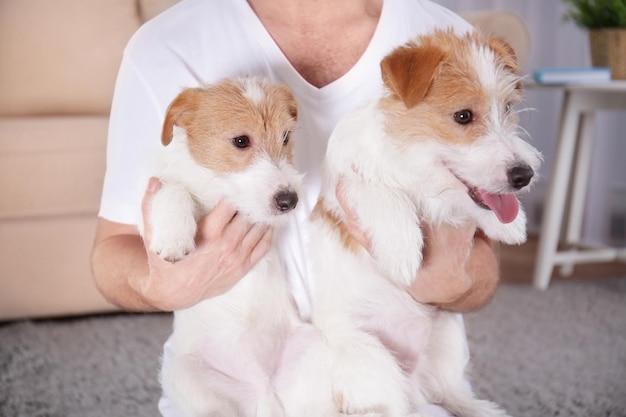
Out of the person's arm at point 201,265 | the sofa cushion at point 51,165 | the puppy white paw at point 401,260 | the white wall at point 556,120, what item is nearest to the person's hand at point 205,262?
the person's arm at point 201,265

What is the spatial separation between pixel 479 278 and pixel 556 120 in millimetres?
3961

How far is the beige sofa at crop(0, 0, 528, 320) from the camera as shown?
9.80 feet

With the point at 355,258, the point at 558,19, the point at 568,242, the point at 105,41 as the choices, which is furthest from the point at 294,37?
the point at 558,19

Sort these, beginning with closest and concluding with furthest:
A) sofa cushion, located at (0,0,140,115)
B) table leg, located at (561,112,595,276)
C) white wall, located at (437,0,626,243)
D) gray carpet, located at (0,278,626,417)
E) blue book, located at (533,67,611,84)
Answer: gray carpet, located at (0,278,626,417) < sofa cushion, located at (0,0,140,115) < blue book, located at (533,67,611,84) < table leg, located at (561,112,595,276) < white wall, located at (437,0,626,243)

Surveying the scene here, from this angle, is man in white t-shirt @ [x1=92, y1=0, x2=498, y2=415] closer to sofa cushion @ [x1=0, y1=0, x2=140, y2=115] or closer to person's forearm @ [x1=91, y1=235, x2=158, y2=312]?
person's forearm @ [x1=91, y1=235, x2=158, y2=312]

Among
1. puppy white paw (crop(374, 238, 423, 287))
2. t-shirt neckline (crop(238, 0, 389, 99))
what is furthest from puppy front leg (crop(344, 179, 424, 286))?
t-shirt neckline (crop(238, 0, 389, 99))

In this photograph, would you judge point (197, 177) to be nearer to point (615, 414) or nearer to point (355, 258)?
point (355, 258)

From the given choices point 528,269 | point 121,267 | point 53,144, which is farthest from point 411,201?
point 528,269

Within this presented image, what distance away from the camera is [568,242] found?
4.15 m

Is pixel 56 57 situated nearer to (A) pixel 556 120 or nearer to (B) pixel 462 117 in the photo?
(B) pixel 462 117

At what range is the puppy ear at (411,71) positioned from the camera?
139 centimetres

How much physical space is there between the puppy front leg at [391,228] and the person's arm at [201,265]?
19cm

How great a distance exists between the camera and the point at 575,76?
11.6 feet

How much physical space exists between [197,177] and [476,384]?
4.72 ft
